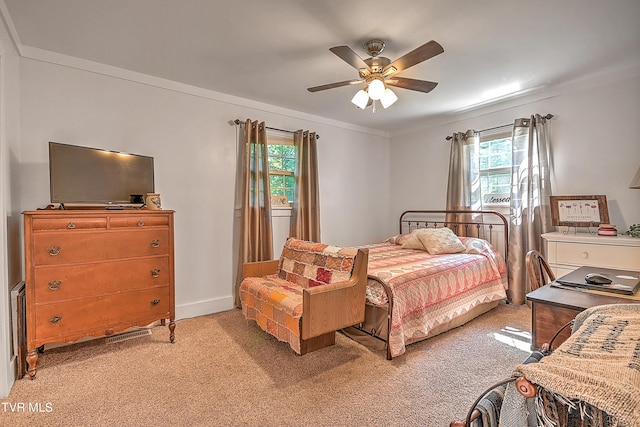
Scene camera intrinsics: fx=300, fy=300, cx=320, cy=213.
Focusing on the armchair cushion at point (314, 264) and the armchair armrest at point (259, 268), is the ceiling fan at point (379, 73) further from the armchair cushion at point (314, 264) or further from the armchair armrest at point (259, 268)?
the armchair armrest at point (259, 268)

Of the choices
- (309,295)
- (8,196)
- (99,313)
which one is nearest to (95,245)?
(99,313)

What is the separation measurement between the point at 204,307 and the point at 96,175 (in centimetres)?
183

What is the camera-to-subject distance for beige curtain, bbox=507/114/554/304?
358 cm

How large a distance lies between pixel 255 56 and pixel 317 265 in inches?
80.3

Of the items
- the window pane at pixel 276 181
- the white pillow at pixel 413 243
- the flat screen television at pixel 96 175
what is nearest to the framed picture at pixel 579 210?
the white pillow at pixel 413 243

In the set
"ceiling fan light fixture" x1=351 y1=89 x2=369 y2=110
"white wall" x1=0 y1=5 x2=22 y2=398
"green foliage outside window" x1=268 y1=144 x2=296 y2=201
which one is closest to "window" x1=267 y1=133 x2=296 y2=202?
"green foliage outside window" x1=268 y1=144 x2=296 y2=201

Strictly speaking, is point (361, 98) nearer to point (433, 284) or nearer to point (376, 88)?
point (376, 88)

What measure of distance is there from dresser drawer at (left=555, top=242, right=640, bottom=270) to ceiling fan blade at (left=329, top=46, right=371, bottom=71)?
2.69 metres

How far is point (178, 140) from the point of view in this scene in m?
3.41

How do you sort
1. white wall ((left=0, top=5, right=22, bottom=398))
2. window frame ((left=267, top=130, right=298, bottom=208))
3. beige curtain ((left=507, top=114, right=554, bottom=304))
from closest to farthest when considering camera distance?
white wall ((left=0, top=5, right=22, bottom=398)), beige curtain ((left=507, top=114, right=554, bottom=304)), window frame ((left=267, top=130, right=298, bottom=208))

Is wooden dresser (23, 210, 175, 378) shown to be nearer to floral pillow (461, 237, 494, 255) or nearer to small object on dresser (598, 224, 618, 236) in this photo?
floral pillow (461, 237, 494, 255)

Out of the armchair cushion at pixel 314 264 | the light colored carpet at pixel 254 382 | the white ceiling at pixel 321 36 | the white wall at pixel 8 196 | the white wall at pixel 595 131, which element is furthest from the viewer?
the white wall at pixel 595 131

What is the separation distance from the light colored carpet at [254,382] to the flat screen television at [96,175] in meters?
1.35

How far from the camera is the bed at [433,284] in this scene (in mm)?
2496
